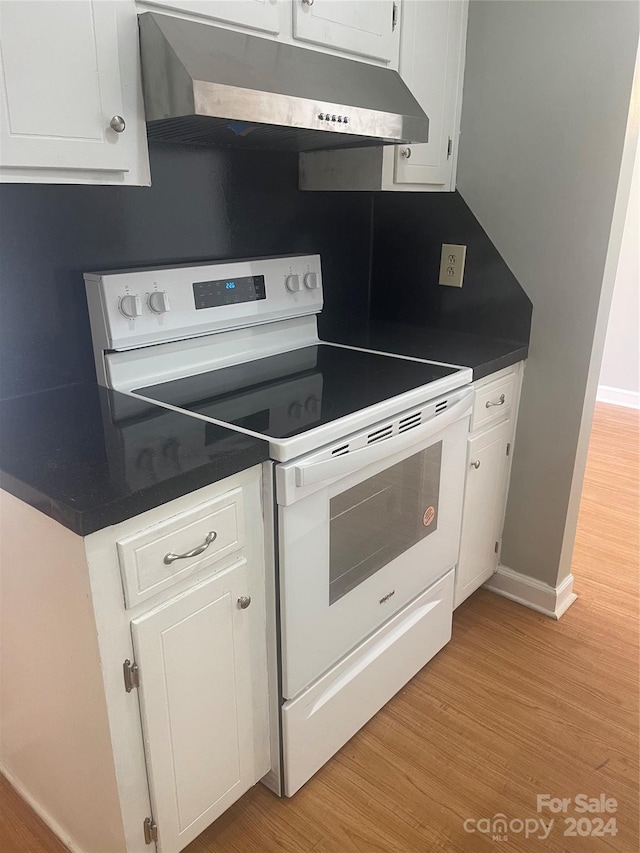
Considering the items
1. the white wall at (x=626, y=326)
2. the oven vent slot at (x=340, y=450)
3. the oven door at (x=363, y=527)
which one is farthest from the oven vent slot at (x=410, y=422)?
the white wall at (x=626, y=326)

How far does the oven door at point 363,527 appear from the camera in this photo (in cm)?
134

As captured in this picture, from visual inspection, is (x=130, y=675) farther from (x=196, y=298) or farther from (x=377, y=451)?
(x=196, y=298)

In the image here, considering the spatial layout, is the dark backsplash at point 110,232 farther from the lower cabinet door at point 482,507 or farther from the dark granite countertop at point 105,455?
the lower cabinet door at point 482,507

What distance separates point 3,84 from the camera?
1.06 m

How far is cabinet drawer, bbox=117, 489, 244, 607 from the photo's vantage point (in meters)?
1.08

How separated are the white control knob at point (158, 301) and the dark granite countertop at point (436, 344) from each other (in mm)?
687

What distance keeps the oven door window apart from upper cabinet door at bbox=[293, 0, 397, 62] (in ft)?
3.41

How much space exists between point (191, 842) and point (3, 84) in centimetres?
158

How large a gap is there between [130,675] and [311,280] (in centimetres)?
129

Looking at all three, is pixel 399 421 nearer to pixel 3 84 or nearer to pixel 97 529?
pixel 97 529

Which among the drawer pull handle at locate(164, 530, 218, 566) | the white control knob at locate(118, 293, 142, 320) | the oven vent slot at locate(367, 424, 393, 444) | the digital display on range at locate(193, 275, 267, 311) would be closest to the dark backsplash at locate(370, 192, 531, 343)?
the digital display on range at locate(193, 275, 267, 311)

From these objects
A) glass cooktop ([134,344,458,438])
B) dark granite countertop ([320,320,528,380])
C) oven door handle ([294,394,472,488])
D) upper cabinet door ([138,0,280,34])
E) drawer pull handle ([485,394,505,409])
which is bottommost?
drawer pull handle ([485,394,505,409])

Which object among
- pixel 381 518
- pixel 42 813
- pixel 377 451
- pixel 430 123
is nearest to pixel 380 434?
pixel 377 451

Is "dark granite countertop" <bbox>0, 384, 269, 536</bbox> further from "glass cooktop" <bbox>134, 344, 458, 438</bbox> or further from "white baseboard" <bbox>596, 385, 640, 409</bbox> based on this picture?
"white baseboard" <bbox>596, 385, 640, 409</bbox>
